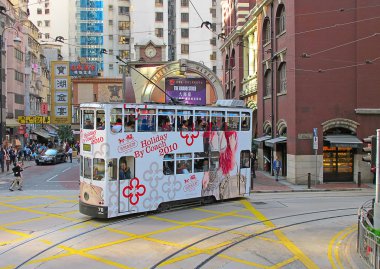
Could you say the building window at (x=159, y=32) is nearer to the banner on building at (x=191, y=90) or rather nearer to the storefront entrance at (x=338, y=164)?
the banner on building at (x=191, y=90)

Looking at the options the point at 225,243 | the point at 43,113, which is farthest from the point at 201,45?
the point at 225,243

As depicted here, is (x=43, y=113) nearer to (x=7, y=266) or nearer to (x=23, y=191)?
(x=23, y=191)

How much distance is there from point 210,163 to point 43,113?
52.6 metres

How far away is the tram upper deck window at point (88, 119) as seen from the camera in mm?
16422

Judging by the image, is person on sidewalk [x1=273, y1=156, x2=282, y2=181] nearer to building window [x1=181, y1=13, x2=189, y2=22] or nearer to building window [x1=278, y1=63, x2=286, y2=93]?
building window [x1=278, y1=63, x2=286, y2=93]

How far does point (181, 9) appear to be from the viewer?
79.0 m

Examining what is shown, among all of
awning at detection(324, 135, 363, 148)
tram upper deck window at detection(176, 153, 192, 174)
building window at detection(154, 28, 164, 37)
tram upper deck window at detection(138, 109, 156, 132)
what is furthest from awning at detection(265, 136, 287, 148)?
building window at detection(154, 28, 164, 37)

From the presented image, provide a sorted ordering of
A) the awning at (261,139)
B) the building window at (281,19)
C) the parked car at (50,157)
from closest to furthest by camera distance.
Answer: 1. the building window at (281,19)
2. the awning at (261,139)
3. the parked car at (50,157)

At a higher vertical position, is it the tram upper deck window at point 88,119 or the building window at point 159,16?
the building window at point 159,16

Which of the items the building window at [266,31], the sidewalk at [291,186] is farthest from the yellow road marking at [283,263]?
the building window at [266,31]

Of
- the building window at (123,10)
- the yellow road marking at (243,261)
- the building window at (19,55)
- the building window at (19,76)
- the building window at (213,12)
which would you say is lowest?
the yellow road marking at (243,261)

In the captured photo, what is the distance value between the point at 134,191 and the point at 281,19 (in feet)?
69.4

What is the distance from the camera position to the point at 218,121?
66.1ft

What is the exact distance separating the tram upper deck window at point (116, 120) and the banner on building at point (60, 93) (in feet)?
84.1
